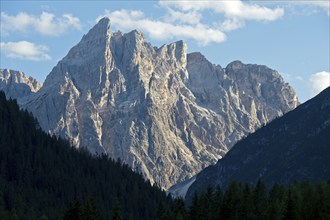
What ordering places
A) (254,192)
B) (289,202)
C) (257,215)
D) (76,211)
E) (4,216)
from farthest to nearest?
1. (4,216)
2. (254,192)
3. (257,215)
4. (289,202)
5. (76,211)

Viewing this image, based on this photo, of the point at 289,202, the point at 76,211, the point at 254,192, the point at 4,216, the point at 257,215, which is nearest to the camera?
the point at 76,211

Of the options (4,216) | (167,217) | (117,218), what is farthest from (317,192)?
(4,216)

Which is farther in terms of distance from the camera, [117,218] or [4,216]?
[4,216]

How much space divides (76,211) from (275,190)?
61.9 meters

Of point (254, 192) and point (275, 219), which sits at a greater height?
point (254, 192)

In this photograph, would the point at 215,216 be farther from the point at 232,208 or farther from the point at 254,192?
the point at 254,192

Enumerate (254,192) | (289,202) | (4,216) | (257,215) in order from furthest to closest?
(4,216)
(254,192)
(257,215)
(289,202)

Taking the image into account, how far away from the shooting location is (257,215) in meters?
151

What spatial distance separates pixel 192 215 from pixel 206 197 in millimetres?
6502

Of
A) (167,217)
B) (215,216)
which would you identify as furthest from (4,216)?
(215,216)

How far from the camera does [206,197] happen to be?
159500 millimetres

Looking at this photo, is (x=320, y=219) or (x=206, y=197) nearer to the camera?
(x=320, y=219)

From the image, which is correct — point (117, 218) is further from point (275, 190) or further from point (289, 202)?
point (275, 190)

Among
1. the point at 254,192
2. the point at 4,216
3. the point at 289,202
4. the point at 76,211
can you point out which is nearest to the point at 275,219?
the point at 289,202
